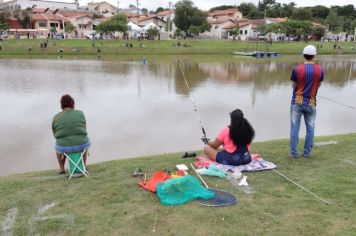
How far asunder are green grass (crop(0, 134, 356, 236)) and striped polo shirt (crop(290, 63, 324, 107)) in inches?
44.5

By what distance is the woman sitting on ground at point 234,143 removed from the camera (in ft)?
18.5

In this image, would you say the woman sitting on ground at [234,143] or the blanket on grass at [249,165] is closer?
the woman sitting on ground at [234,143]

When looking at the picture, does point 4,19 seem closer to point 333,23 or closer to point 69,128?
point 69,128

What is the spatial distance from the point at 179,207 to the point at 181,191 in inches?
11.9

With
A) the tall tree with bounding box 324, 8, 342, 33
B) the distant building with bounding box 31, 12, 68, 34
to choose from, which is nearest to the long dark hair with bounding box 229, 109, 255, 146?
the distant building with bounding box 31, 12, 68, 34

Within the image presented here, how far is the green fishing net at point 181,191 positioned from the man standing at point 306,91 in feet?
8.13

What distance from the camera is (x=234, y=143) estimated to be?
582 centimetres

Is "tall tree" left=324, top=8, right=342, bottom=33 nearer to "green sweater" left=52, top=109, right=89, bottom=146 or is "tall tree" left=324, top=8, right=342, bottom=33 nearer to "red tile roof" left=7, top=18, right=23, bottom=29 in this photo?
"red tile roof" left=7, top=18, right=23, bottom=29

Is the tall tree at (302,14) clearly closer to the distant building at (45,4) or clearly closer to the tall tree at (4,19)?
the tall tree at (4,19)

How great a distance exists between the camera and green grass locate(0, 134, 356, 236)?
162 inches

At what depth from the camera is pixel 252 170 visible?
5914 millimetres

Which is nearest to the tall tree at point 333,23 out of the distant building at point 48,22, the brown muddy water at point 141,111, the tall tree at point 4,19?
the distant building at point 48,22

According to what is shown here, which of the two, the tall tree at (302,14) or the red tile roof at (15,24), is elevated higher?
the tall tree at (302,14)

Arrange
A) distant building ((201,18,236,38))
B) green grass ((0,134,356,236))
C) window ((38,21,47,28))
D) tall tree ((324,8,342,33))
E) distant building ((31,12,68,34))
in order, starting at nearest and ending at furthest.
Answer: green grass ((0,134,356,236)) → distant building ((31,12,68,34)) → window ((38,21,47,28)) → distant building ((201,18,236,38)) → tall tree ((324,8,342,33))
